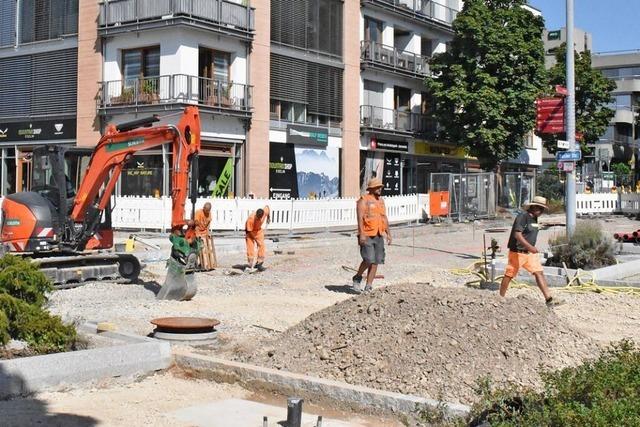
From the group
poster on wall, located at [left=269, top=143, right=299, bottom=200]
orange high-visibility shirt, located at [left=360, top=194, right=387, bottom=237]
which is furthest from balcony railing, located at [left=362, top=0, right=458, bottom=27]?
orange high-visibility shirt, located at [left=360, top=194, right=387, bottom=237]

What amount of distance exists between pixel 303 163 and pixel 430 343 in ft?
90.6

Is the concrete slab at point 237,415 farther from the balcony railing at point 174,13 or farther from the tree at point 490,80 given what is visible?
the tree at point 490,80

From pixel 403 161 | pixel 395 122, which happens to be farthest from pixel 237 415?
pixel 403 161

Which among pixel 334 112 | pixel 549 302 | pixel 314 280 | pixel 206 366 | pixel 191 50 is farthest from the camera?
pixel 334 112

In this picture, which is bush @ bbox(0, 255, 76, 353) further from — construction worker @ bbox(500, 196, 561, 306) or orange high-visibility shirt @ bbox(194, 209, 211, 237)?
orange high-visibility shirt @ bbox(194, 209, 211, 237)

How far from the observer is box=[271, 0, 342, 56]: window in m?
34.1

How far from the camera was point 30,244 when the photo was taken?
14.4 m

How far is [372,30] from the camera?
40.2m

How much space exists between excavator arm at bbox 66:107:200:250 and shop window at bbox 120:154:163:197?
1571 cm

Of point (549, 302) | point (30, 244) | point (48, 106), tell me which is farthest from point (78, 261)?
point (48, 106)

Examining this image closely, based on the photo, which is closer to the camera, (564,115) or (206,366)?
(206,366)

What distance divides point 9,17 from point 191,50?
34.4 ft

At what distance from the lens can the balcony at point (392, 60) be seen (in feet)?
128

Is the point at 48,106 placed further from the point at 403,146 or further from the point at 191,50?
the point at 403,146
